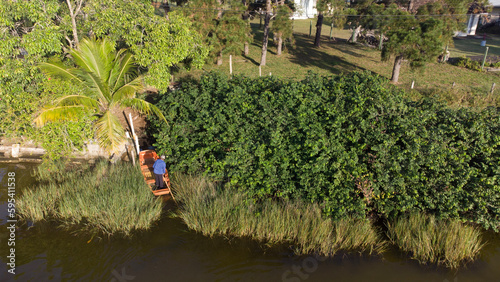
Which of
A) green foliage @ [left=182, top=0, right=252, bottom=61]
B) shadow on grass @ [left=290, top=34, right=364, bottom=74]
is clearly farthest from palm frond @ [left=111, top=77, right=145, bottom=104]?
shadow on grass @ [left=290, top=34, right=364, bottom=74]

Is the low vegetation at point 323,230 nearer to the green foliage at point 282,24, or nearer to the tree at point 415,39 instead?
the tree at point 415,39

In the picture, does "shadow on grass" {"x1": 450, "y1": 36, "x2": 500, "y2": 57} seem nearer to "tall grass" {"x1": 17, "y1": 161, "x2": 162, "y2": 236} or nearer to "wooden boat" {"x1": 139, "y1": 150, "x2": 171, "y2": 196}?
"wooden boat" {"x1": 139, "y1": 150, "x2": 171, "y2": 196}

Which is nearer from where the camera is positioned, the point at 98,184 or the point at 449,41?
the point at 98,184

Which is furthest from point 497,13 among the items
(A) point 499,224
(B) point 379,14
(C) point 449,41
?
(A) point 499,224

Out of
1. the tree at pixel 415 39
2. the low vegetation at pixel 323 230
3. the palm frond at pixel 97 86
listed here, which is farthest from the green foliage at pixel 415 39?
the palm frond at pixel 97 86

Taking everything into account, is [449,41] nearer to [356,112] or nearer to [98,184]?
[356,112]
